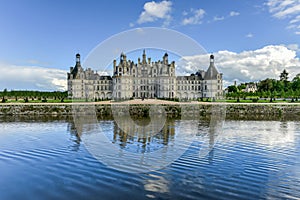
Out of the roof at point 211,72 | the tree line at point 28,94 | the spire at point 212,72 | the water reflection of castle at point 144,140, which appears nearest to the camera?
the water reflection of castle at point 144,140

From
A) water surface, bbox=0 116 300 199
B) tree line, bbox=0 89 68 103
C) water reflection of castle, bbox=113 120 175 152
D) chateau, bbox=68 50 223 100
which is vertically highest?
chateau, bbox=68 50 223 100

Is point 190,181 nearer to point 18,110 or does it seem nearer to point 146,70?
point 18,110

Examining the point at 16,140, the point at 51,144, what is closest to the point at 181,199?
the point at 51,144

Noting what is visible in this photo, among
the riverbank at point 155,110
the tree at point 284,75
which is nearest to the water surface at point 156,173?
the riverbank at point 155,110

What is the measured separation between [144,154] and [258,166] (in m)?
4.45

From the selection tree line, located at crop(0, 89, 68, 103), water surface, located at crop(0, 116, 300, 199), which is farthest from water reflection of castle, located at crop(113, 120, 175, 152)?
tree line, located at crop(0, 89, 68, 103)

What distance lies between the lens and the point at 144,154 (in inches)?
442

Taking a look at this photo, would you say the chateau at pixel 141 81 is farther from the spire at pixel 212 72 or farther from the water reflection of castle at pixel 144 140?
the water reflection of castle at pixel 144 140

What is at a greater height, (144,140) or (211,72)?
(211,72)

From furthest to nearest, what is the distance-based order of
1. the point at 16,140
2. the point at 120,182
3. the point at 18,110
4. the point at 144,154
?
1. the point at 18,110
2. the point at 16,140
3. the point at 144,154
4. the point at 120,182

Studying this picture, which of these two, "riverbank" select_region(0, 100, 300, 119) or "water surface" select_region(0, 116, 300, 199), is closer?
"water surface" select_region(0, 116, 300, 199)

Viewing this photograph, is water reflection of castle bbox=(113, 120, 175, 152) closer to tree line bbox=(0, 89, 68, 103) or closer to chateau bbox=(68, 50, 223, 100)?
tree line bbox=(0, 89, 68, 103)

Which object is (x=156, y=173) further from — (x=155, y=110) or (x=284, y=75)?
(x=284, y=75)

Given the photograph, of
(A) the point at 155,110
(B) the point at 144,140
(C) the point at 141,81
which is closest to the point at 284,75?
(C) the point at 141,81
